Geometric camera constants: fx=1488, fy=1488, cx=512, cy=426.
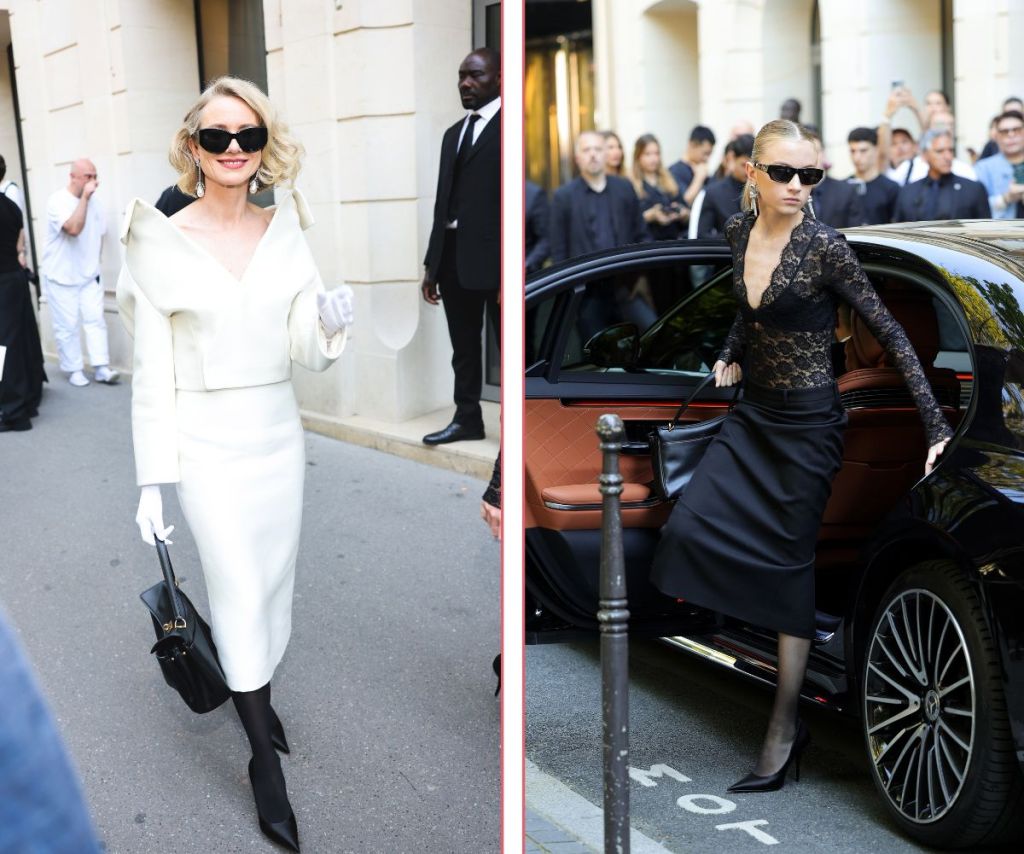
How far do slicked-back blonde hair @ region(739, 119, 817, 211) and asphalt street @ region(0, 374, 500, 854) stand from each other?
2.90ft

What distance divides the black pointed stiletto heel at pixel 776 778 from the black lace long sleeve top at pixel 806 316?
0.69m

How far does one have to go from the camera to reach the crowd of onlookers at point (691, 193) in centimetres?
290

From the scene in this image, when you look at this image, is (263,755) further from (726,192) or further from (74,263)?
(726,192)

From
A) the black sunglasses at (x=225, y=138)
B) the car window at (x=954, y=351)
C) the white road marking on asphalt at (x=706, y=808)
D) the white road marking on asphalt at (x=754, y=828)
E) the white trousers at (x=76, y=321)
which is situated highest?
the black sunglasses at (x=225, y=138)

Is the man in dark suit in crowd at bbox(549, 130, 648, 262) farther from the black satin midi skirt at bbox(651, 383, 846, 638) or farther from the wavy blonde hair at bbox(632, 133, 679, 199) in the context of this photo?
the black satin midi skirt at bbox(651, 383, 846, 638)

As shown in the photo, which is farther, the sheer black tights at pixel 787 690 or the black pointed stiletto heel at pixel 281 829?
the sheer black tights at pixel 787 690

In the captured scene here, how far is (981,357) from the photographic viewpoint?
2.95 m

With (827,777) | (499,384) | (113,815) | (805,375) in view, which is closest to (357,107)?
(499,384)

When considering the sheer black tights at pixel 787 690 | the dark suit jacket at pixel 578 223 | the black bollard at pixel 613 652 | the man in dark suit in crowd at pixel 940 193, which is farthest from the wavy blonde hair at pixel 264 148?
the man in dark suit in crowd at pixel 940 193

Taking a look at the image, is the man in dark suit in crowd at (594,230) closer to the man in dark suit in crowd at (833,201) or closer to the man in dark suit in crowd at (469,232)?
the man in dark suit in crowd at (469,232)

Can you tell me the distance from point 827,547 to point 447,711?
36.4 inches

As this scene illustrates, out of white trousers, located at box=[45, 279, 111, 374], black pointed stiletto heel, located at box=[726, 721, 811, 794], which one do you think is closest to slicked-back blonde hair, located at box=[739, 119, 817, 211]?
black pointed stiletto heel, located at box=[726, 721, 811, 794]

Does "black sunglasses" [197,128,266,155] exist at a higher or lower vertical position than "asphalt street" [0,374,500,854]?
higher

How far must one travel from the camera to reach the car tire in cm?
267
